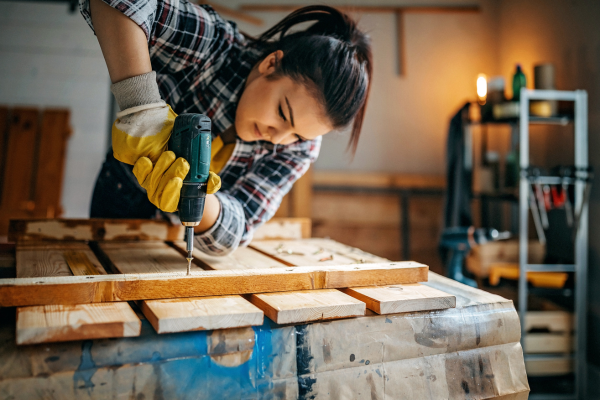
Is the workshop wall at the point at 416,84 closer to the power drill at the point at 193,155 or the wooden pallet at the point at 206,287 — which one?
the wooden pallet at the point at 206,287

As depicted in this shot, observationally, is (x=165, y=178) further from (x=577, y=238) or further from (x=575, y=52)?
(x=575, y=52)

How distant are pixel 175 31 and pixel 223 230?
54 cm

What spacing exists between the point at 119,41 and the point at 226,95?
1.41ft

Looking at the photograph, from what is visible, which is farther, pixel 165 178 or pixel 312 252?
pixel 312 252

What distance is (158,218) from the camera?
171cm

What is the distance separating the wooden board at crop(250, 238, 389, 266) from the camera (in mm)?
1275

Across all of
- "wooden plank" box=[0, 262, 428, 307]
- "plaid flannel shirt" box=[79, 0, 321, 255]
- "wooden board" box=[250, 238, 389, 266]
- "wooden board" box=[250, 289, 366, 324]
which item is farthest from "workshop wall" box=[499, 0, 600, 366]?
"wooden board" box=[250, 289, 366, 324]

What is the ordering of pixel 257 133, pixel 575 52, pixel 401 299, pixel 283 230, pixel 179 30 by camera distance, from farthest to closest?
pixel 575 52 → pixel 283 230 → pixel 257 133 → pixel 179 30 → pixel 401 299

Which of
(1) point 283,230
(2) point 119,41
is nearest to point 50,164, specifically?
(1) point 283,230

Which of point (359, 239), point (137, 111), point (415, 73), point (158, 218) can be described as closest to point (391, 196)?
point (359, 239)

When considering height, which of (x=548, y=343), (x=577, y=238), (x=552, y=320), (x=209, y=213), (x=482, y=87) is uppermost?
(x=482, y=87)

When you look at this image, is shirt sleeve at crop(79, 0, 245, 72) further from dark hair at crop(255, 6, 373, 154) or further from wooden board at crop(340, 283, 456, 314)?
wooden board at crop(340, 283, 456, 314)

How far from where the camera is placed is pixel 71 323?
2.26ft

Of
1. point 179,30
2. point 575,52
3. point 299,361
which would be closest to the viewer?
point 299,361
